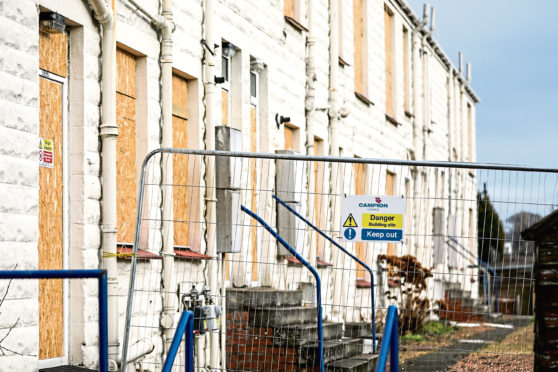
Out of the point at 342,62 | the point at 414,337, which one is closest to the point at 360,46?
the point at 342,62

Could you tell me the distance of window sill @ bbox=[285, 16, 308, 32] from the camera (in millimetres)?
13781

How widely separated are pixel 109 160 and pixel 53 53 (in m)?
1.10

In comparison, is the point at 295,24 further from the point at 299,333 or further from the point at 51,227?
the point at 51,227

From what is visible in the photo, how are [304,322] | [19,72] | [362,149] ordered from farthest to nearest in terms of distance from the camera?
1. [362,149]
2. [304,322]
3. [19,72]

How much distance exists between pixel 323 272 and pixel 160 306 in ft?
18.4

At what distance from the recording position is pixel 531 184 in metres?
7.95

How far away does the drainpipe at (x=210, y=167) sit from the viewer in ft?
33.4

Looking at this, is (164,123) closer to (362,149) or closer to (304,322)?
(304,322)

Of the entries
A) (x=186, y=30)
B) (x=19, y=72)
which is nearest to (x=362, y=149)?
(x=186, y=30)

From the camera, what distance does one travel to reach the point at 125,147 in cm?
915

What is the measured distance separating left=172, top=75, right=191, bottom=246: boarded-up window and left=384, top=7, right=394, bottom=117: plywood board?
11.4 meters

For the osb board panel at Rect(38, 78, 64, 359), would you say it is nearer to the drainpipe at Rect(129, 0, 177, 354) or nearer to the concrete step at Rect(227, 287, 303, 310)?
the drainpipe at Rect(129, 0, 177, 354)

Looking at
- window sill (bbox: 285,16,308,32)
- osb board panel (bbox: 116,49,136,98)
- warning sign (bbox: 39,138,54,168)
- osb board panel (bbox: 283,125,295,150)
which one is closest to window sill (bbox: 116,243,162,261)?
warning sign (bbox: 39,138,54,168)

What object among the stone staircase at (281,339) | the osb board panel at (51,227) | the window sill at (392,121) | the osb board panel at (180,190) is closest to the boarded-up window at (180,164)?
the osb board panel at (180,190)
